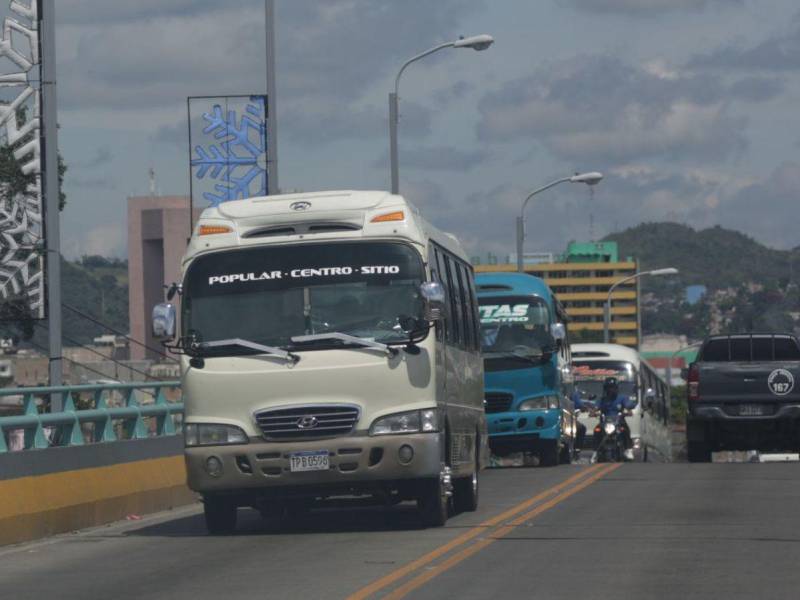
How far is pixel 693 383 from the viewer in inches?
1107

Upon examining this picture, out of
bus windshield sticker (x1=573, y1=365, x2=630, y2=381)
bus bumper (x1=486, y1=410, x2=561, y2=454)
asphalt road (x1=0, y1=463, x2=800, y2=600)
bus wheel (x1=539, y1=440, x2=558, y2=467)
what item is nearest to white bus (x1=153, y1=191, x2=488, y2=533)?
asphalt road (x1=0, y1=463, x2=800, y2=600)

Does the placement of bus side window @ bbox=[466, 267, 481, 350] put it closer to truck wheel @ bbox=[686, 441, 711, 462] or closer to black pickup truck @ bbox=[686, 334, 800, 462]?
black pickup truck @ bbox=[686, 334, 800, 462]

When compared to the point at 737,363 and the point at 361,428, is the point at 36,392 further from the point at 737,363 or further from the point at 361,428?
the point at 737,363

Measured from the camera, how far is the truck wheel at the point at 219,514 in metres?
16.2

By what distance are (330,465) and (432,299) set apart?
1735mm

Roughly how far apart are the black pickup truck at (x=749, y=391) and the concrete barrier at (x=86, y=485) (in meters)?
10.3

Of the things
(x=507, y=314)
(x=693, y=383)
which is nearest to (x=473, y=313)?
(x=693, y=383)

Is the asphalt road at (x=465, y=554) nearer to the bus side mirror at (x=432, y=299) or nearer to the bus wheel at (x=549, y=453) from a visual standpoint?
the bus side mirror at (x=432, y=299)

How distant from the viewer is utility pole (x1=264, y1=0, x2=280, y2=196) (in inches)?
1156

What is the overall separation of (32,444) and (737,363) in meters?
14.6

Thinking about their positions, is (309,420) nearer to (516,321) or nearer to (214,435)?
(214,435)

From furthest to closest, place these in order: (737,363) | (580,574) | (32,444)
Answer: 1. (737,363)
2. (32,444)
3. (580,574)

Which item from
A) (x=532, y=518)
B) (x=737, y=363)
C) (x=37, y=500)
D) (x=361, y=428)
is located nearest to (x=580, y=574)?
(x=361, y=428)

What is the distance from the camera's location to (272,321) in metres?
15.6
